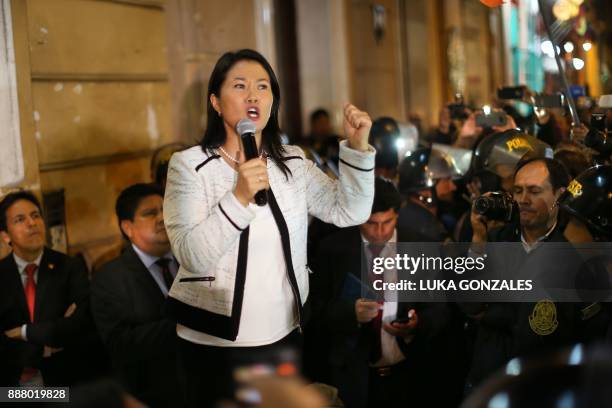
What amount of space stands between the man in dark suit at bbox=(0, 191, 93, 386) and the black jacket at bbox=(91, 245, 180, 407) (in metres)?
0.26

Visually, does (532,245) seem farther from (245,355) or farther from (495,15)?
(495,15)

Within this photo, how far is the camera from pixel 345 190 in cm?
290

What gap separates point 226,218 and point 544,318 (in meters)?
1.42

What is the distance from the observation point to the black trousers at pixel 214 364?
2756 mm

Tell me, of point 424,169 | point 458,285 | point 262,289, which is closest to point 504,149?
point 424,169

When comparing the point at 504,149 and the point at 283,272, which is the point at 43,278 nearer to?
the point at 283,272

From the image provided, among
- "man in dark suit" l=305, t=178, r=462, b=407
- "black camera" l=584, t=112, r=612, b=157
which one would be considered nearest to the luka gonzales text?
"man in dark suit" l=305, t=178, r=462, b=407

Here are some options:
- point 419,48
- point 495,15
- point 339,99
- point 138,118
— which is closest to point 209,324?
point 138,118

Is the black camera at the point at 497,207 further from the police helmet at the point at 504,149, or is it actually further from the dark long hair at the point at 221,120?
the dark long hair at the point at 221,120

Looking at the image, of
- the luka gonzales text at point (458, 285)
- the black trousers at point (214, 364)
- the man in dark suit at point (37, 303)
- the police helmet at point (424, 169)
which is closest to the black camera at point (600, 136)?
the luka gonzales text at point (458, 285)

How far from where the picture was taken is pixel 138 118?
596 cm

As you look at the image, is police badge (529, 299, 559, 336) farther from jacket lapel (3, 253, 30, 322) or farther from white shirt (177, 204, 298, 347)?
jacket lapel (3, 253, 30, 322)

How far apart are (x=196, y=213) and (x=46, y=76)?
2.72 metres

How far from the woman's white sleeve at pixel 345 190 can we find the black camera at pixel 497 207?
88 centimetres
